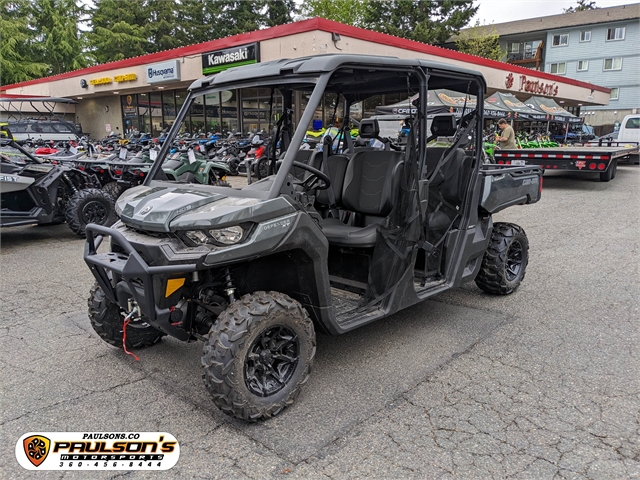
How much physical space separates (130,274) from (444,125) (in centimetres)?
290

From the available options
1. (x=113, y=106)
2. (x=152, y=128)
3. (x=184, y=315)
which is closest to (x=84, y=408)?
(x=184, y=315)

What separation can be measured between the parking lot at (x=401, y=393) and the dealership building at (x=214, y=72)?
6.72m

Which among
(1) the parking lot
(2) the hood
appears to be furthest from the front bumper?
(1) the parking lot

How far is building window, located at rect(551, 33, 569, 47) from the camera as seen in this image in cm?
4572

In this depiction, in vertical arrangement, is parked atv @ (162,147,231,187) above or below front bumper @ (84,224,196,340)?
above

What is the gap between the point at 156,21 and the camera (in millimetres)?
41344

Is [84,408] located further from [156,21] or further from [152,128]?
[156,21]

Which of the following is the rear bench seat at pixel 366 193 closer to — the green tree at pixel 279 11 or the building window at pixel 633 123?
the building window at pixel 633 123

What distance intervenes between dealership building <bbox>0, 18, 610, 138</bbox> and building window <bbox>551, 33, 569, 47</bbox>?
1507cm

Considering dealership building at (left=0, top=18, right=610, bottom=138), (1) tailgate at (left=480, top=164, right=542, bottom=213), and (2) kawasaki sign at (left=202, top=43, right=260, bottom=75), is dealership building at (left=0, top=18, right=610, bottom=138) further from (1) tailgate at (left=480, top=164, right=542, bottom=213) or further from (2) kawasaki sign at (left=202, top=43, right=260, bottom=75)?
(1) tailgate at (left=480, top=164, right=542, bottom=213)

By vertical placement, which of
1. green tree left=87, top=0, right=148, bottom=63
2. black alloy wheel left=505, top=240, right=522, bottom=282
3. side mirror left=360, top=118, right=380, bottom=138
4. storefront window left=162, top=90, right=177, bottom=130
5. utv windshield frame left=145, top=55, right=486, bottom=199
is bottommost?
black alloy wheel left=505, top=240, right=522, bottom=282

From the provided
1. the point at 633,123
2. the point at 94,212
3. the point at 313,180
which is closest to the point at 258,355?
the point at 313,180

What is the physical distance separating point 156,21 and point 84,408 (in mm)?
44392

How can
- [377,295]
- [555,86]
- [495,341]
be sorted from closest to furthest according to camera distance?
1. [377,295]
2. [495,341]
3. [555,86]
